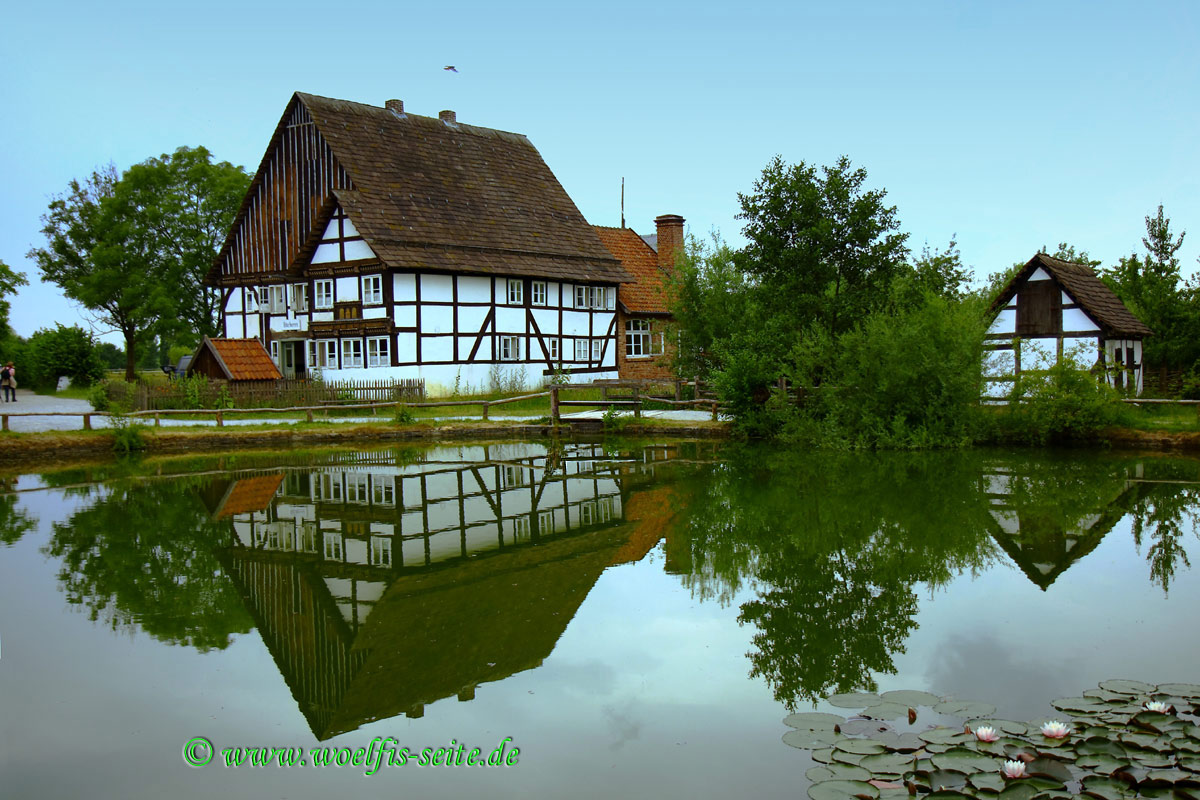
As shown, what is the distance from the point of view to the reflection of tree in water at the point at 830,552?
814 cm

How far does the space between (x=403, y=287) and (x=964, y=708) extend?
28.1 meters

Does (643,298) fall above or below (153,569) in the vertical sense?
above

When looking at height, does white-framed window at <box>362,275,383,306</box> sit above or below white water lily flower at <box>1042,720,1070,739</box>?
above

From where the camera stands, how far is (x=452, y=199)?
3581 cm

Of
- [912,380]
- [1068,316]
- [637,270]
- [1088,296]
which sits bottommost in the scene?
[912,380]

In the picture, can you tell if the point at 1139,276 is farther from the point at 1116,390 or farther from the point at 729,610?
the point at 729,610

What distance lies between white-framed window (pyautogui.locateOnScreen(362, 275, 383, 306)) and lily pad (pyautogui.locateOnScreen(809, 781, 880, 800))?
95.0ft

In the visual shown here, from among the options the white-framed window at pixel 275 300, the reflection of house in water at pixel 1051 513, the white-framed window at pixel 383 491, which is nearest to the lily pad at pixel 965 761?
the reflection of house in water at pixel 1051 513

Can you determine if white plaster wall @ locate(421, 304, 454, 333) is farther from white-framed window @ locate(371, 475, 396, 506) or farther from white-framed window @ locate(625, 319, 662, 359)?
white-framed window @ locate(371, 475, 396, 506)

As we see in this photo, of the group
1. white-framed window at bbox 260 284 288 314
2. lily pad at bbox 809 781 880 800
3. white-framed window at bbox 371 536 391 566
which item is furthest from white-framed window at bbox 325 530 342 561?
white-framed window at bbox 260 284 288 314

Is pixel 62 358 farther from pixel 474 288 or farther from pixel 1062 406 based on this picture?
pixel 1062 406

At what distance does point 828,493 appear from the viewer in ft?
52.4

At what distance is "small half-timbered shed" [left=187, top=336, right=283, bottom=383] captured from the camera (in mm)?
32094

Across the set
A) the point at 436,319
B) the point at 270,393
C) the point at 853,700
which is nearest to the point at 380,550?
the point at 853,700
